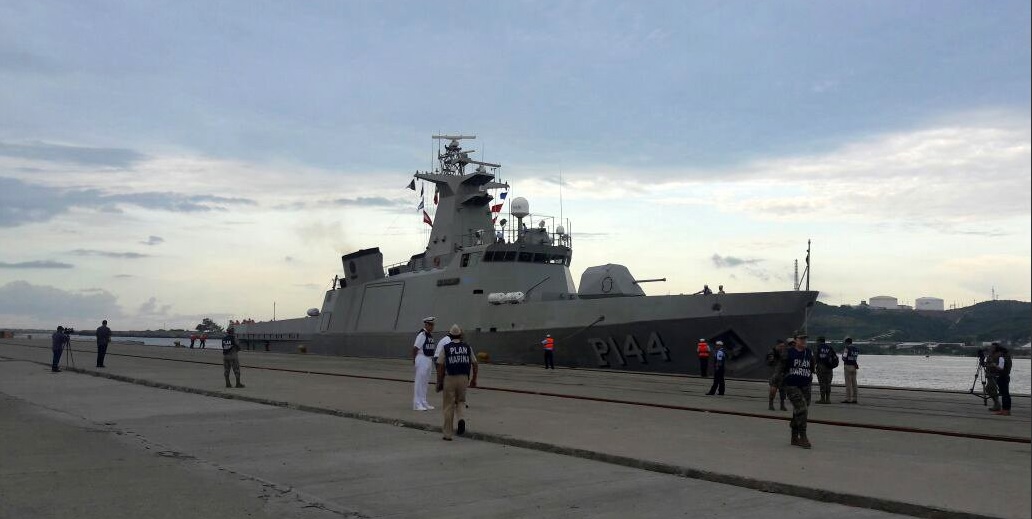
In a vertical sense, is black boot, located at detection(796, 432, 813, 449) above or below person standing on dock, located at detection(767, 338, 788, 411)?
below

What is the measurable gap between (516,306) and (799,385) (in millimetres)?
20025

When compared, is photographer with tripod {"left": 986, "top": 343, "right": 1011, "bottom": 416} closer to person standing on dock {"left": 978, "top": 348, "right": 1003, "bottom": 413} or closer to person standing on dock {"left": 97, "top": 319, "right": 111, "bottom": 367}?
person standing on dock {"left": 978, "top": 348, "right": 1003, "bottom": 413}

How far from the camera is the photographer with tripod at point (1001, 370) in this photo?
1421 centimetres

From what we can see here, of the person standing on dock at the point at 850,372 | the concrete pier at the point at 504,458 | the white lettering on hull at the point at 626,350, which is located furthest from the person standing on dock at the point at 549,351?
the person standing on dock at the point at 850,372

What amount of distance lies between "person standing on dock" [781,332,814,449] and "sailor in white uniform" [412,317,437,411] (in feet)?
18.2

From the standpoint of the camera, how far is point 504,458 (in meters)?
8.66

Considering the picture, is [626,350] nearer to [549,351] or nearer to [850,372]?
[549,351]

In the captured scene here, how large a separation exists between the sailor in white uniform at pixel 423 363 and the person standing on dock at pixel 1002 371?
32.0 ft

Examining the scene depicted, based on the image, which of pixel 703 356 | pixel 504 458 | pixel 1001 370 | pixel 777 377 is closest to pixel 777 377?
pixel 777 377

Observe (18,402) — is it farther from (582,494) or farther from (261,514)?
(582,494)

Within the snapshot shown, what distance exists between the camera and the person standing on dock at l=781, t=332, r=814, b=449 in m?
9.22

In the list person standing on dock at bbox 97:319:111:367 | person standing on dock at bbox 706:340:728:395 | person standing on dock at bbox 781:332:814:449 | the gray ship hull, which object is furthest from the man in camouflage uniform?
person standing on dock at bbox 97:319:111:367

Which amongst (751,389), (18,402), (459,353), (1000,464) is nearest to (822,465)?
(1000,464)

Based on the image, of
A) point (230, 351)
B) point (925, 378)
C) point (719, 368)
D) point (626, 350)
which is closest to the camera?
point (719, 368)
